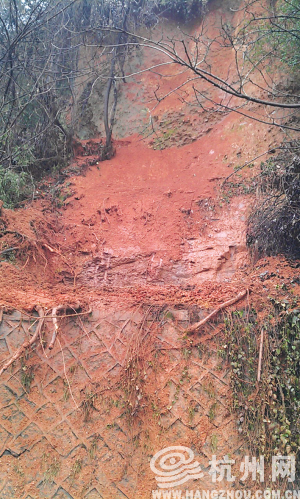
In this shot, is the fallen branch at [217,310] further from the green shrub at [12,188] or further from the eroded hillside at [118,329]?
the green shrub at [12,188]

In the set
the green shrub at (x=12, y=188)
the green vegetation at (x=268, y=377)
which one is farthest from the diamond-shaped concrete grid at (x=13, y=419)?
the green shrub at (x=12, y=188)

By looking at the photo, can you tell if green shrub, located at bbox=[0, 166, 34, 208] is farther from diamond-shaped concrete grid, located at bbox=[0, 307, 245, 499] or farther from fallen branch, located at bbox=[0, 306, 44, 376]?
diamond-shaped concrete grid, located at bbox=[0, 307, 245, 499]

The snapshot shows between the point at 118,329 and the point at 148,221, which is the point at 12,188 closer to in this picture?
the point at 148,221

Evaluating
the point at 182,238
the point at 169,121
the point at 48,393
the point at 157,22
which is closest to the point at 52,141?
the point at 169,121

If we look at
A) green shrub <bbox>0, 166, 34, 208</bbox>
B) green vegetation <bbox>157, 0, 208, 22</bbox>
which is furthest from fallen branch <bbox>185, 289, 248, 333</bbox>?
green vegetation <bbox>157, 0, 208, 22</bbox>

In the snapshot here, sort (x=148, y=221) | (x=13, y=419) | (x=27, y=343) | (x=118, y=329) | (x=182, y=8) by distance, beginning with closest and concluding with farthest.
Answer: (x=13, y=419) → (x=27, y=343) → (x=118, y=329) → (x=148, y=221) → (x=182, y=8)

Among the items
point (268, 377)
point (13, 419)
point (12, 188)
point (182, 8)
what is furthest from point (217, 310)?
point (182, 8)

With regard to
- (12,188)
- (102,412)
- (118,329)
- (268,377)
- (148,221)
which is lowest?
(102,412)

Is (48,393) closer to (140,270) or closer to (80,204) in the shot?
(140,270)
